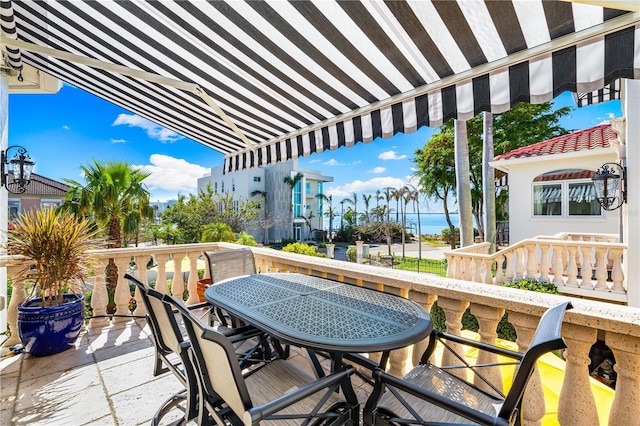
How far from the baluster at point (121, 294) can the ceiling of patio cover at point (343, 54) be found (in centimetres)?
230

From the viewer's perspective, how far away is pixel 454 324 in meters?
2.10

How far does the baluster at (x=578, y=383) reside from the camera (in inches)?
60.5

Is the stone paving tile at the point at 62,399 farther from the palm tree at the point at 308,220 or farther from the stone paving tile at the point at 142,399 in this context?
the palm tree at the point at 308,220

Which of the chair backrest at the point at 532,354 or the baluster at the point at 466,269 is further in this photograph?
the baluster at the point at 466,269

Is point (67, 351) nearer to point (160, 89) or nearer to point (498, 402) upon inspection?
point (160, 89)

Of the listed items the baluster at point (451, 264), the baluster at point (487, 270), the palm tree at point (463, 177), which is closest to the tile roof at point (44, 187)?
the baluster at point (451, 264)

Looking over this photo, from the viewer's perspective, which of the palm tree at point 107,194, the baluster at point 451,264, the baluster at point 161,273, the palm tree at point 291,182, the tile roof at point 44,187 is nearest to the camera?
the baluster at point 161,273

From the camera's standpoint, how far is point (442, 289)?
212cm

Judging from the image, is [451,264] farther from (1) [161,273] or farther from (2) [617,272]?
(1) [161,273]

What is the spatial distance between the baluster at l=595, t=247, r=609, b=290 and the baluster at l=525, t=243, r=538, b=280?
3.91ft

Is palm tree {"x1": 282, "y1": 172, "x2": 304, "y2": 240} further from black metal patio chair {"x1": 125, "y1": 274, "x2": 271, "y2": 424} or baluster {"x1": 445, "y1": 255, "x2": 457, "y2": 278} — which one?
black metal patio chair {"x1": 125, "y1": 274, "x2": 271, "y2": 424}

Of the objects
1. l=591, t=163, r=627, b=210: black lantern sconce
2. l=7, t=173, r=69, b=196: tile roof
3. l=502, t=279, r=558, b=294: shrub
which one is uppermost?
l=7, t=173, r=69, b=196: tile roof

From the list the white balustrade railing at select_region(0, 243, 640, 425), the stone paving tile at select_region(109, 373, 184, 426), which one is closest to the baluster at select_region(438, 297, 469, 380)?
the white balustrade railing at select_region(0, 243, 640, 425)

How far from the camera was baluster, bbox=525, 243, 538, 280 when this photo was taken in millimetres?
7668
